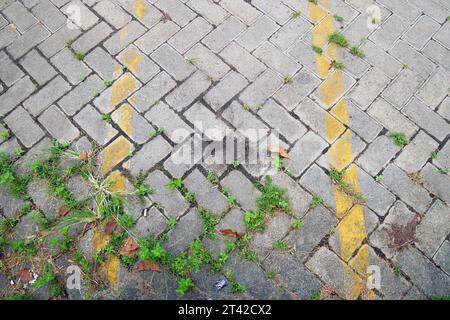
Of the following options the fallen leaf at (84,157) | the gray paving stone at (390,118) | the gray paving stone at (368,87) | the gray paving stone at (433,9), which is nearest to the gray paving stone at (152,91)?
the fallen leaf at (84,157)

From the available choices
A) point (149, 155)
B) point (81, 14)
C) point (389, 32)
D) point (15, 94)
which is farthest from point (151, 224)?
point (389, 32)

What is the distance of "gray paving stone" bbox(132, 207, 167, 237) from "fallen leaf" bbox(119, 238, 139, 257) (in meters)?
0.08

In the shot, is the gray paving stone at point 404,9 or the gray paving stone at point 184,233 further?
the gray paving stone at point 404,9

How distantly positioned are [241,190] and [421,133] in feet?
5.96

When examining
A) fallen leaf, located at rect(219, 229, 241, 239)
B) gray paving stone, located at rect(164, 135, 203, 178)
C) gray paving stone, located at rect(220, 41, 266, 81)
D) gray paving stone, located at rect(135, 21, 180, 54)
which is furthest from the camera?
gray paving stone, located at rect(135, 21, 180, 54)

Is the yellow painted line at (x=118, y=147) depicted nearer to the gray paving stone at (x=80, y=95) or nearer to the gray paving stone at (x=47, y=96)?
the gray paving stone at (x=80, y=95)

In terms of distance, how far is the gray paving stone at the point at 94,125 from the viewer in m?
3.67

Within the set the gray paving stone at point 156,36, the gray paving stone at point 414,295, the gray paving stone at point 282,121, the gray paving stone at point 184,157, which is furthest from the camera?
the gray paving stone at point 156,36

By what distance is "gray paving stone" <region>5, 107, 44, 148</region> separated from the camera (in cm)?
368

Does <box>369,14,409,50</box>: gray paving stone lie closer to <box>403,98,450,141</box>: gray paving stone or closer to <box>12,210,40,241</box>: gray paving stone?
<box>403,98,450,141</box>: gray paving stone

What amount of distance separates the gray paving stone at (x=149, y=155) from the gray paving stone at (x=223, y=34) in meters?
1.21

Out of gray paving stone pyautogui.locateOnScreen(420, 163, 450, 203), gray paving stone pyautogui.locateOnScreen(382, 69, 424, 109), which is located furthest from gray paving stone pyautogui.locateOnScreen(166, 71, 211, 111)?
gray paving stone pyautogui.locateOnScreen(420, 163, 450, 203)

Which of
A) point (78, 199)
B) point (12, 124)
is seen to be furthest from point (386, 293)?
point (12, 124)

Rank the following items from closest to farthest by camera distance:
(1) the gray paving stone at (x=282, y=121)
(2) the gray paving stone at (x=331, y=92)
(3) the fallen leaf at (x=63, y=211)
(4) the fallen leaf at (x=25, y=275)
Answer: (4) the fallen leaf at (x=25, y=275) < (3) the fallen leaf at (x=63, y=211) < (1) the gray paving stone at (x=282, y=121) < (2) the gray paving stone at (x=331, y=92)
